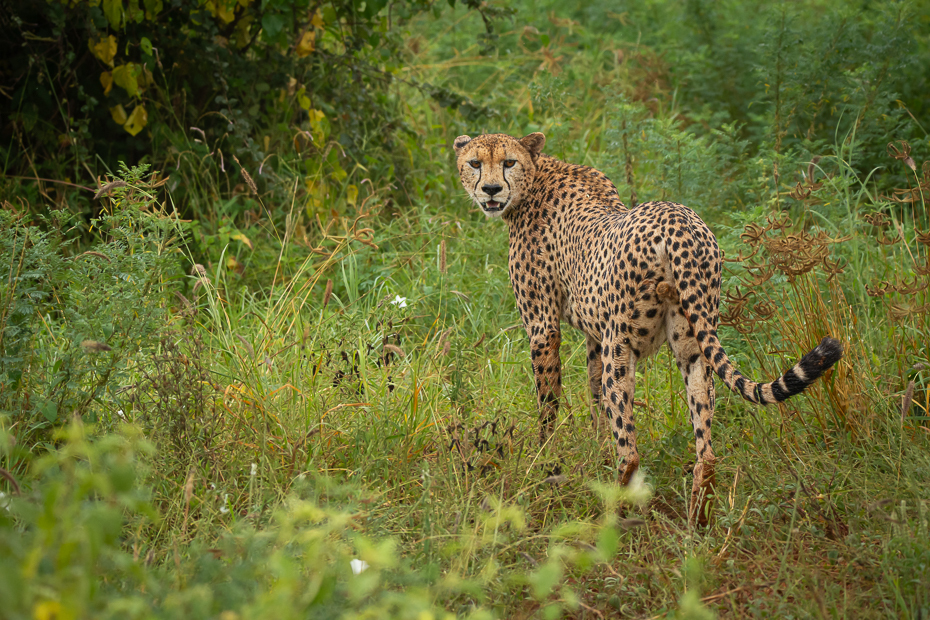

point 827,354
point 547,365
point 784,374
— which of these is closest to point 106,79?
point 547,365

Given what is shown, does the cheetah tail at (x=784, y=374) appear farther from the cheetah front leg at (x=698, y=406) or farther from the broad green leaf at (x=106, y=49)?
the broad green leaf at (x=106, y=49)

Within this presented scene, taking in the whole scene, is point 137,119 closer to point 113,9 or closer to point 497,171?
point 113,9

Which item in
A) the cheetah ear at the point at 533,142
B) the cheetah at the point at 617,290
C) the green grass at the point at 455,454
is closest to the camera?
the green grass at the point at 455,454

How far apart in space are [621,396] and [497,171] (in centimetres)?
132

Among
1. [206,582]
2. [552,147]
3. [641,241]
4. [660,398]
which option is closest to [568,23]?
[552,147]

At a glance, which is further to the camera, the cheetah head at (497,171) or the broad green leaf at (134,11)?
the broad green leaf at (134,11)

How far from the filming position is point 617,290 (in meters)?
3.06

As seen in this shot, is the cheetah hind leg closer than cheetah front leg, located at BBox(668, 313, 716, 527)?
No

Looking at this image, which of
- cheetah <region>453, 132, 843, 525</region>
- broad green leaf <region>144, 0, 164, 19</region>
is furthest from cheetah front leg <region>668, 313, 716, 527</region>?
broad green leaf <region>144, 0, 164, 19</region>

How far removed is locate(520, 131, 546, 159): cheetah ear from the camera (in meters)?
4.02

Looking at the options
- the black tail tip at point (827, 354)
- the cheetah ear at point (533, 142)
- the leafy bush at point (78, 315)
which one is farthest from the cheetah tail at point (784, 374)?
the leafy bush at point (78, 315)

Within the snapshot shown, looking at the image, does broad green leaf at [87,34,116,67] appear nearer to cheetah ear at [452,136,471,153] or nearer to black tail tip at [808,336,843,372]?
cheetah ear at [452,136,471,153]

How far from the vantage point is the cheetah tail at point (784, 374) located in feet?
8.26

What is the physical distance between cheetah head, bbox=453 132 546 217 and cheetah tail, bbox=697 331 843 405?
1.31m
